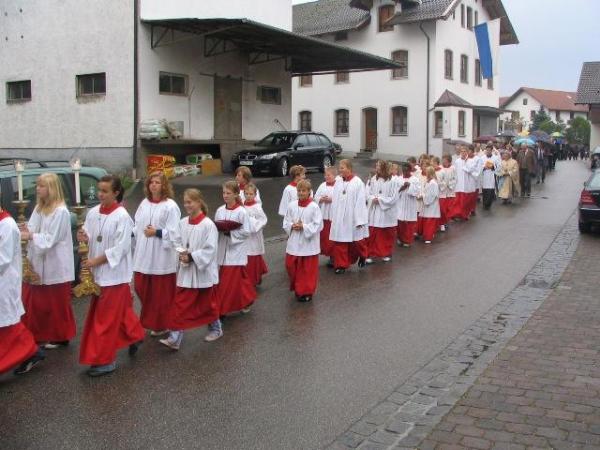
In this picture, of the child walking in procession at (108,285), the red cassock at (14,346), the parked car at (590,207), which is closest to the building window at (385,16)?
the parked car at (590,207)

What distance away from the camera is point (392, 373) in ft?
19.9

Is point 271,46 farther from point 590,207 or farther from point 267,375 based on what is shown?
point 267,375

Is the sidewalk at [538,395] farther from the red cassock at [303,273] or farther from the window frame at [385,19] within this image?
the window frame at [385,19]

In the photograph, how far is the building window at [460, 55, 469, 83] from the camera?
1629 inches

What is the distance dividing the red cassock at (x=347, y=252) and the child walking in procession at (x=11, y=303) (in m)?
5.76

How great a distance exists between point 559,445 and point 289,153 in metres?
19.8

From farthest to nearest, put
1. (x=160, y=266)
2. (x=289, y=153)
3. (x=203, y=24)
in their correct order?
(x=289, y=153) < (x=203, y=24) < (x=160, y=266)

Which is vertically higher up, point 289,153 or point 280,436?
point 289,153

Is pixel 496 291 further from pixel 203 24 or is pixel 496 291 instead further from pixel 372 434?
pixel 203 24

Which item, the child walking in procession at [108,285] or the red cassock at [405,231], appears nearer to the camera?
the child walking in procession at [108,285]

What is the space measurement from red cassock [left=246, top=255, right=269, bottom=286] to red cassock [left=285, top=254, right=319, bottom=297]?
0.50 m

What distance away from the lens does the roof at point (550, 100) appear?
3863 inches

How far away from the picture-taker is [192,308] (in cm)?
679

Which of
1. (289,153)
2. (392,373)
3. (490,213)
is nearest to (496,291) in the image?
(392,373)
